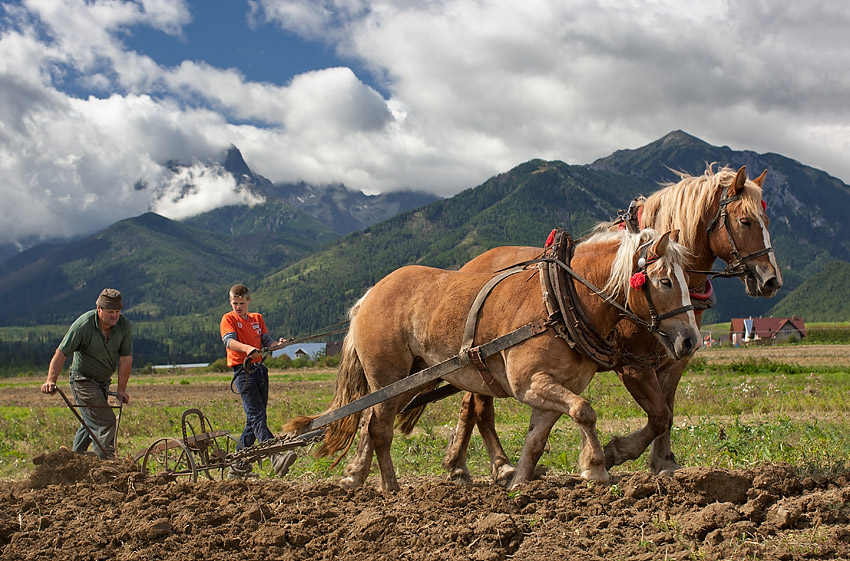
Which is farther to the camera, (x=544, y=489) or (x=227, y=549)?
(x=544, y=489)

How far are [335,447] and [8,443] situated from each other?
9.24 m

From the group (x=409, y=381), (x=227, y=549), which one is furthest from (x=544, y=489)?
(x=227, y=549)

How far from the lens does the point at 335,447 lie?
23.3 feet

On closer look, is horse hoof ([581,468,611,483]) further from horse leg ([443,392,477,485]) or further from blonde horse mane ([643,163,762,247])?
blonde horse mane ([643,163,762,247])

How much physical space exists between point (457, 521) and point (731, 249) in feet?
10.8

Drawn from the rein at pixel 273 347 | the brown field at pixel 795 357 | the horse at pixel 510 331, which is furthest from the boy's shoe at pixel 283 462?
the brown field at pixel 795 357

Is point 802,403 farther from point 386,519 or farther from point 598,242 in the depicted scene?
point 386,519

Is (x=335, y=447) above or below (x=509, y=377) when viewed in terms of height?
below

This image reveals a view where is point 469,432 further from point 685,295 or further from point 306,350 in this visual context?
point 306,350

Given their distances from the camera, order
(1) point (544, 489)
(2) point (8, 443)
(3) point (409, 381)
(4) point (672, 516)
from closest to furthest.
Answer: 1. (4) point (672, 516)
2. (1) point (544, 489)
3. (3) point (409, 381)
4. (2) point (8, 443)

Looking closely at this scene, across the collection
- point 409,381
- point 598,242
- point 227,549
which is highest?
point 598,242

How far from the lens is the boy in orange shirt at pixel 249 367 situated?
8.07 meters

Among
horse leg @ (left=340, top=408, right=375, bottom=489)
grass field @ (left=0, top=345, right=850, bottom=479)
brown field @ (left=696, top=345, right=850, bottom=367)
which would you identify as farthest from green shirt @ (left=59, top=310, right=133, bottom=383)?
brown field @ (left=696, top=345, right=850, bottom=367)

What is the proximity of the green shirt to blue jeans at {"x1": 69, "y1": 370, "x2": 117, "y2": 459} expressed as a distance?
10cm
